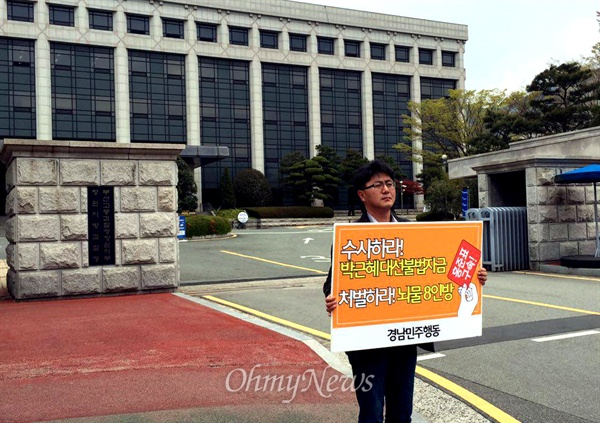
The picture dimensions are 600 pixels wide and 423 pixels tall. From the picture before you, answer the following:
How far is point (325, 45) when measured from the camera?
211 ft

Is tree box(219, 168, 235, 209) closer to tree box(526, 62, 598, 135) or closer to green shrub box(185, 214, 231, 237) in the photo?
green shrub box(185, 214, 231, 237)

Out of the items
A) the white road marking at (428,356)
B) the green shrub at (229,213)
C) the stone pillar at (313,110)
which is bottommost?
the white road marking at (428,356)

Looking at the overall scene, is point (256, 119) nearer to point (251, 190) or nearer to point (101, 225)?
point (251, 190)

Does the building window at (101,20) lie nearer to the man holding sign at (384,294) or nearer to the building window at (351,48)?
the building window at (351,48)

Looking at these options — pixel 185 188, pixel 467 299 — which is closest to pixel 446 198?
pixel 185 188

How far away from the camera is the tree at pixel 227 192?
53938 mm

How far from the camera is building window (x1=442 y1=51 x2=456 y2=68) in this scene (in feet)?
228

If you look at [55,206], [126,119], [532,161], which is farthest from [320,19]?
[55,206]

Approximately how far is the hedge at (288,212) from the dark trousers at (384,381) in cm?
4733

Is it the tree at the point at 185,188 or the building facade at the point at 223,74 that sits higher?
Answer: the building facade at the point at 223,74

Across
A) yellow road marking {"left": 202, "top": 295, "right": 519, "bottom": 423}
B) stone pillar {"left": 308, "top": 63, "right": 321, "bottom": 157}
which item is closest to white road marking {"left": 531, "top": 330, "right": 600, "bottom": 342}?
yellow road marking {"left": 202, "top": 295, "right": 519, "bottom": 423}

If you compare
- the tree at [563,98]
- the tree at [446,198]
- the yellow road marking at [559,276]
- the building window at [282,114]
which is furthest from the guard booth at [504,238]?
the building window at [282,114]

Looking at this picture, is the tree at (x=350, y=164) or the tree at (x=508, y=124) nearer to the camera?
the tree at (x=508, y=124)

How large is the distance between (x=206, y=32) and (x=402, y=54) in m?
23.9
